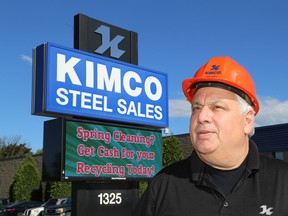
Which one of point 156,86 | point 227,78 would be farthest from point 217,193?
point 156,86

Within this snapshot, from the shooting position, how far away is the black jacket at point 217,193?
7.67ft

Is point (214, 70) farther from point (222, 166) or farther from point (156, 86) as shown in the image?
point (156, 86)

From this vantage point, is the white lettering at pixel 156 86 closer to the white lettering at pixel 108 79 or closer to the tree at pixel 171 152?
the white lettering at pixel 108 79

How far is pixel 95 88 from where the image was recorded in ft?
32.9

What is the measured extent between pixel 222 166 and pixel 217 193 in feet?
0.47

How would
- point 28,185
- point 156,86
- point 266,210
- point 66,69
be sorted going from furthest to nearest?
1. point 28,185
2. point 156,86
3. point 66,69
4. point 266,210

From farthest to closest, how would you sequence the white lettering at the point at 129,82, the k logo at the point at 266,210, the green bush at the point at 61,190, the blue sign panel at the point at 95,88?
1. the green bush at the point at 61,190
2. the white lettering at the point at 129,82
3. the blue sign panel at the point at 95,88
4. the k logo at the point at 266,210

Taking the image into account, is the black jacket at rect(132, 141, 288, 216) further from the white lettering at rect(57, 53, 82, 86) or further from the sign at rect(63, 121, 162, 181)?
the white lettering at rect(57, 53, 82, 86)

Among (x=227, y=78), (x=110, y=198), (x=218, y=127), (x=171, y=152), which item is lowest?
(x=110, y=198)

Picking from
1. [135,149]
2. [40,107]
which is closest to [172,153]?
[135,149]

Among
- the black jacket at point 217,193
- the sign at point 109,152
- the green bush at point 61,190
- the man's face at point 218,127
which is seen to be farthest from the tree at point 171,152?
the man's face at point 218,127

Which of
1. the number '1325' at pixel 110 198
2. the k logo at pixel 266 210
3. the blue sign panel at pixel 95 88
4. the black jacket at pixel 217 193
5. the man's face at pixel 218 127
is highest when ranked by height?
the blue sign panel at pixel 95 88

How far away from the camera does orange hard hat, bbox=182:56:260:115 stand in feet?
8.09

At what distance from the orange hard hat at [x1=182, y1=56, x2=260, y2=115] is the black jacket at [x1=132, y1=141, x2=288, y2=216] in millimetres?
319
